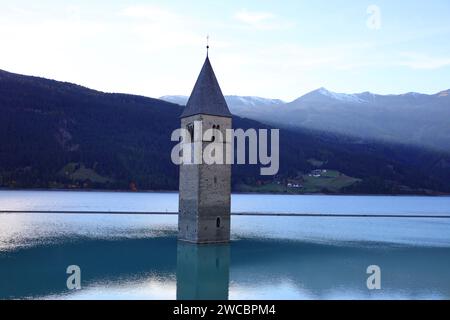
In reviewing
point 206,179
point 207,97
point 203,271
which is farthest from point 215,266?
point 207,97

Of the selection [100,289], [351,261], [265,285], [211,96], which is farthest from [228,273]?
[211,96]

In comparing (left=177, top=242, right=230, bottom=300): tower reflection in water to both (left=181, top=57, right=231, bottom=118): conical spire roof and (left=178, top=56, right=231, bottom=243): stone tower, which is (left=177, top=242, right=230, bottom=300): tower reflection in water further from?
(left=181, top=57, right=231, bottom=118): conical spire roof

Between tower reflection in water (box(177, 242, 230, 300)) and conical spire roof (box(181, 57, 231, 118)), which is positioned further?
conical spire roof (box(181, 57, 231, 118))

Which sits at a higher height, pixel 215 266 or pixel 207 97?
pixel 207 97

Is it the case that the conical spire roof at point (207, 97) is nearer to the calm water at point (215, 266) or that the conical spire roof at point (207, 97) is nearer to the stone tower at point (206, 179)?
the stone tower at point (206, 179)

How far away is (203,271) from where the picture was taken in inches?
1457

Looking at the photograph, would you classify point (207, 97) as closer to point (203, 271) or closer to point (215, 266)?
point (215, 266)

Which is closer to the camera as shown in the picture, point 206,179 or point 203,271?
point 203,271

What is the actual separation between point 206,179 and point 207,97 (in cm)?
776

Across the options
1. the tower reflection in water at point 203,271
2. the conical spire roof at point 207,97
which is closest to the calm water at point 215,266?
the tower reflection in water at point 203,271

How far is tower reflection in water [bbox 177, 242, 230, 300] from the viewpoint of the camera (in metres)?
30.2

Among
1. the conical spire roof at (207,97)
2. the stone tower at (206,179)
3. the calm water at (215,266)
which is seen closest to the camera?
the calm water at (215,266)


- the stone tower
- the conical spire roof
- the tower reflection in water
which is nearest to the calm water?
the tower reflection in water

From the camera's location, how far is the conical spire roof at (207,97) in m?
47.2
